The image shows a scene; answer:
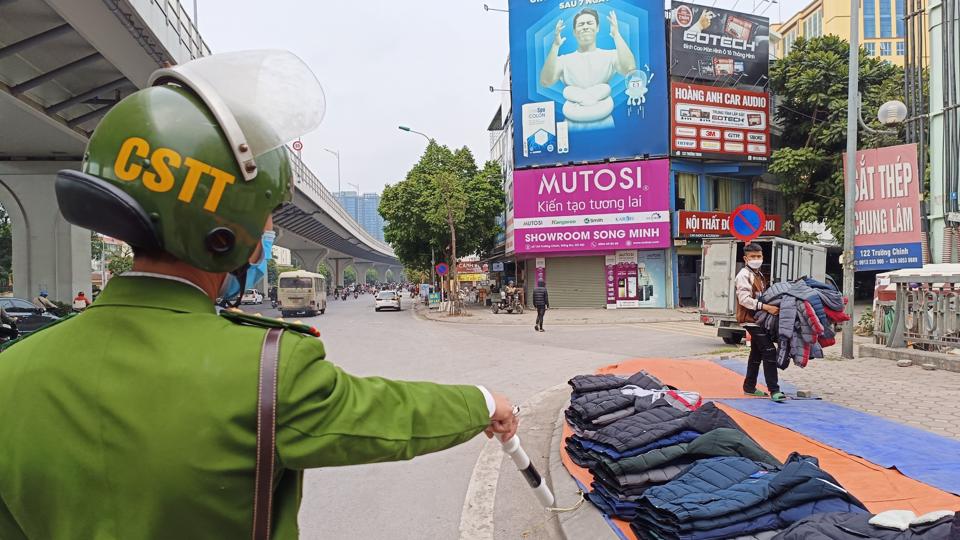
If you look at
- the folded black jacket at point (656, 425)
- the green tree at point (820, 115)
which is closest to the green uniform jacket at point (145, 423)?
the folded black jacket at point (656, 425)

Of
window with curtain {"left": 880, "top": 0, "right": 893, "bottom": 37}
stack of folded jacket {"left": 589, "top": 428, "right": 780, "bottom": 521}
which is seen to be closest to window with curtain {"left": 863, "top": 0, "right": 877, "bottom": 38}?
window with curtain {"left": 880, "top": 0, "right": 893, "bottom": 37}

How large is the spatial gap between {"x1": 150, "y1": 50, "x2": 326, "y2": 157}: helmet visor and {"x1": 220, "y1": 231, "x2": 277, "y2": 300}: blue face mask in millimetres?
251

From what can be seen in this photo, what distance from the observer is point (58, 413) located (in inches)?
35.5

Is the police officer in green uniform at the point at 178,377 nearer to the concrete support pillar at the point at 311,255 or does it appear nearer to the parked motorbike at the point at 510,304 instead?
the parked motorbike at the point at 510,304

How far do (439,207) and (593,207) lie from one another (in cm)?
749

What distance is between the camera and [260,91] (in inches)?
45.3

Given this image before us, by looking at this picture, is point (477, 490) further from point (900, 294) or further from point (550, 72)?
point (550, 72)

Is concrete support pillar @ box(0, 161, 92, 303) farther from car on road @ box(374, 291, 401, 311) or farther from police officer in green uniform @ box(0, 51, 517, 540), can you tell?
police officer in green uniform @ box(0, 51, 517, 540)

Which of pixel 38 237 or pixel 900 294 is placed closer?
pixel 900 294

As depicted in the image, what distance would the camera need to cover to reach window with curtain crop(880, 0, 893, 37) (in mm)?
49500

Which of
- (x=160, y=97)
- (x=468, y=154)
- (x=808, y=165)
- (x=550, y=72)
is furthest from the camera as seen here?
(x=468, y=154)

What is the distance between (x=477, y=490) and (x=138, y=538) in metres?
3.15

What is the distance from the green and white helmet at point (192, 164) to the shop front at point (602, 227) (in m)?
23.8

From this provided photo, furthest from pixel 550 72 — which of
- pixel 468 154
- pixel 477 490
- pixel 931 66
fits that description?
pixel 477 490
